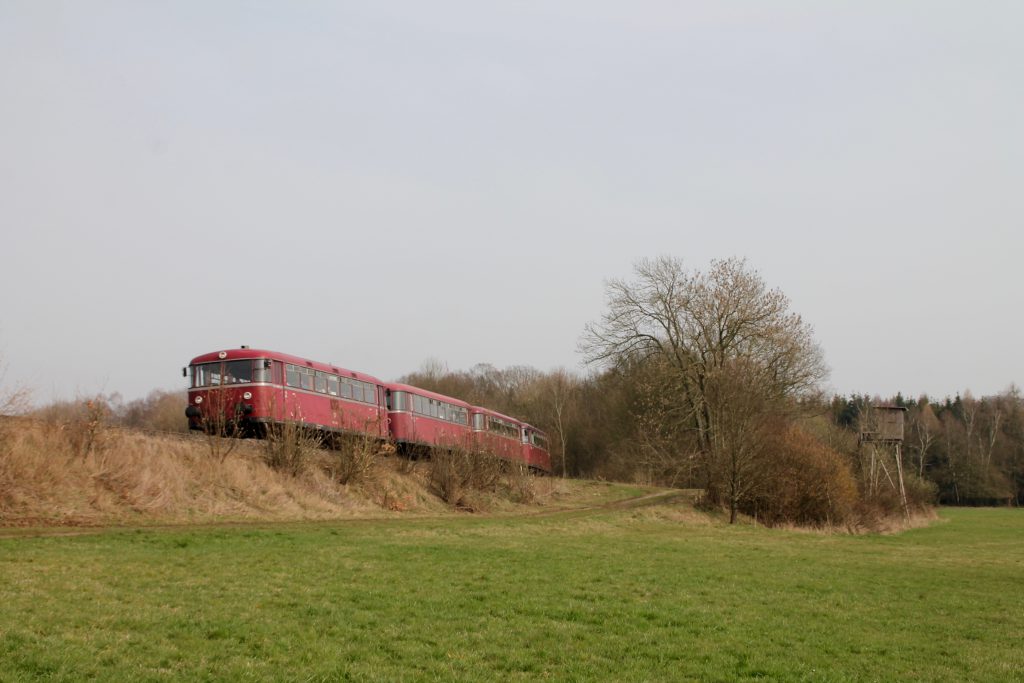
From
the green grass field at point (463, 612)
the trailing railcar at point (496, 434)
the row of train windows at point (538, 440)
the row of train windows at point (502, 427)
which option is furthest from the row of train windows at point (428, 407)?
the green grass field at point (463, 612)

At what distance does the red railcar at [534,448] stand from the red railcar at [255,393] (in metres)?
19.6

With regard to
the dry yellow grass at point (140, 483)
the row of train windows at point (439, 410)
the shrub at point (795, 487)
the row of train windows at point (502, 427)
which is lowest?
the shrub at point (795, 487)

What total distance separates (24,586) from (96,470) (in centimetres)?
1212

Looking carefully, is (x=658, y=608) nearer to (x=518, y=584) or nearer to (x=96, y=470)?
(x=518, y=584)

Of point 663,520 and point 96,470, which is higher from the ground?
point 96,470

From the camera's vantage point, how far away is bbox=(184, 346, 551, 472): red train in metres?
30.0

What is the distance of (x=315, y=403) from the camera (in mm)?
32562

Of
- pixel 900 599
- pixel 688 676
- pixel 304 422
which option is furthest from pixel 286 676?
pixel 304 422

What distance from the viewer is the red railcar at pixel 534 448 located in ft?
173

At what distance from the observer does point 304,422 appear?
31359 mm

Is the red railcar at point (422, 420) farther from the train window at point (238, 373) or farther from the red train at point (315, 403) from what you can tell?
the train window at point (238, 373)

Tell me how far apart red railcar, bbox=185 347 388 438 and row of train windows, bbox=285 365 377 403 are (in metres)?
0.04

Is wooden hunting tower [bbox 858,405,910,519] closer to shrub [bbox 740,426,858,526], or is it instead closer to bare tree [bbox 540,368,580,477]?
shrub [bbox 740,426,858,526]

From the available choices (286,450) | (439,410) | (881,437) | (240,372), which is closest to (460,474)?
(439,410)
